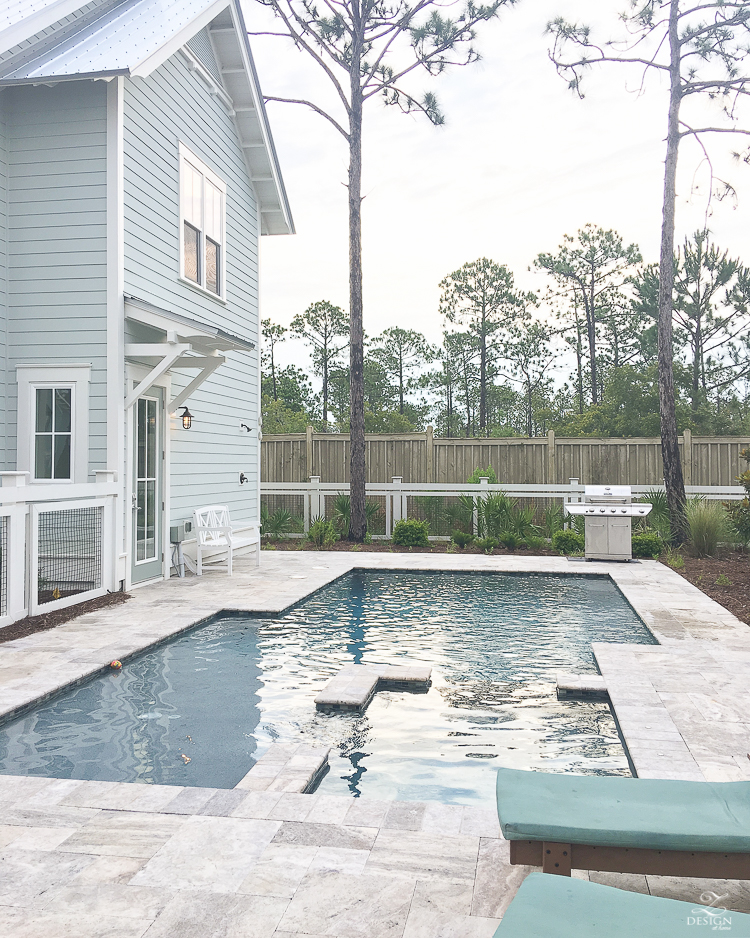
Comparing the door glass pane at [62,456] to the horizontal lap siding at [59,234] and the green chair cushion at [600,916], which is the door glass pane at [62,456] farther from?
the green chair cushion at [600,916]

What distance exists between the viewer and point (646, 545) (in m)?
12.1

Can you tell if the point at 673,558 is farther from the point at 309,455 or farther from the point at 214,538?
the point at 309,455

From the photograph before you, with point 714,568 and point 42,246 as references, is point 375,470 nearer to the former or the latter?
point 714,568

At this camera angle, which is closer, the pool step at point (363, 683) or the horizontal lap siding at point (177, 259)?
the pool step at point (363, 683)

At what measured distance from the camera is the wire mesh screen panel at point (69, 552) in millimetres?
7383

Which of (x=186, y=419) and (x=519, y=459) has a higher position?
(x=186, y=419)

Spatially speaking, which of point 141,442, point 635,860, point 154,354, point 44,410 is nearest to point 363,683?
point 635,860

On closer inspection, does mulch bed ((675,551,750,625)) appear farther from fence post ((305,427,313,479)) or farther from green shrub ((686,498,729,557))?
fence post ((305,427,313,479))

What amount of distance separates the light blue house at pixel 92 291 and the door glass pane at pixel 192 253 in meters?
0.32

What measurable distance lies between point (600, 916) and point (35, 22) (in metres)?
9.47

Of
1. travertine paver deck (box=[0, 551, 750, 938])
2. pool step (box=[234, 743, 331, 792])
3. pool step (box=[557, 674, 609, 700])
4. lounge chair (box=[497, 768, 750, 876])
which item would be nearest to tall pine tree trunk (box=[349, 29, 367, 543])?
pool step (box=[557, 674, 609, 700])

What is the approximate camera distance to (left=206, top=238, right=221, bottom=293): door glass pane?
10.8 metres

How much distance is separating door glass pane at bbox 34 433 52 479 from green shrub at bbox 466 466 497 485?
796 centimetres

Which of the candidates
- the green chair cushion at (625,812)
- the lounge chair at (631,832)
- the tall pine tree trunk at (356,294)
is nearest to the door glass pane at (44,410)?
the tall pine tree trunk at (356,294)
